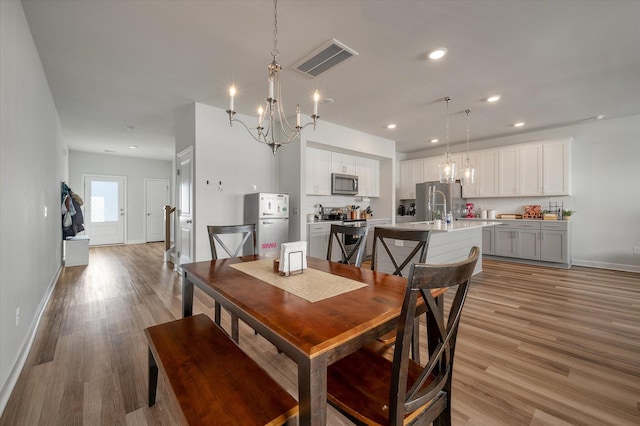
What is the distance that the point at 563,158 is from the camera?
512 centimetres

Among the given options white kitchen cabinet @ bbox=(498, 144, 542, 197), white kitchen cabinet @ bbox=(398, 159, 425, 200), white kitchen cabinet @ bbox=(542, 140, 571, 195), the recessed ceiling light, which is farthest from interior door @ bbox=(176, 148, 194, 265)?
white kitchen cabinet @ bbox=(542, 140, 571, 195)

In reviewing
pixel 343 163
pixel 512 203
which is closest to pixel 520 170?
pixel 512 203

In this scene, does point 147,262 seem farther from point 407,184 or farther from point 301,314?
point 407,184

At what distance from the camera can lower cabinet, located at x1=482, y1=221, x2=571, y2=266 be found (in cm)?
493

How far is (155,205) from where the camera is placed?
866cm

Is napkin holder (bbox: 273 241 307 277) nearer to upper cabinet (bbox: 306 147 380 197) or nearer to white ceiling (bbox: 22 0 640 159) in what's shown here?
white ceiling (bbox: 22 0 640 159)

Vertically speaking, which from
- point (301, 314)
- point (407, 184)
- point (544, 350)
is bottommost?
point (544, 350)

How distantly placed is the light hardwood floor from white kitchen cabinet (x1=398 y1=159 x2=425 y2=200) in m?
3.89

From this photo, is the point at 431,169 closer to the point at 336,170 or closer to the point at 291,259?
the point at 336,170

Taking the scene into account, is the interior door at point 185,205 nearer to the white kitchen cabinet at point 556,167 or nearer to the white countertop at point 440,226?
the white countertop at point 440,226

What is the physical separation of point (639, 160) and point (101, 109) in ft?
29.6

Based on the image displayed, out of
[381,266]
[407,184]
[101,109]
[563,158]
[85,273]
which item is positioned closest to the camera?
[381,266]

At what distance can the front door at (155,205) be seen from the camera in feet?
28.0

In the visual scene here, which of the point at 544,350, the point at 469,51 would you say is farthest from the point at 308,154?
the point at 544,350
